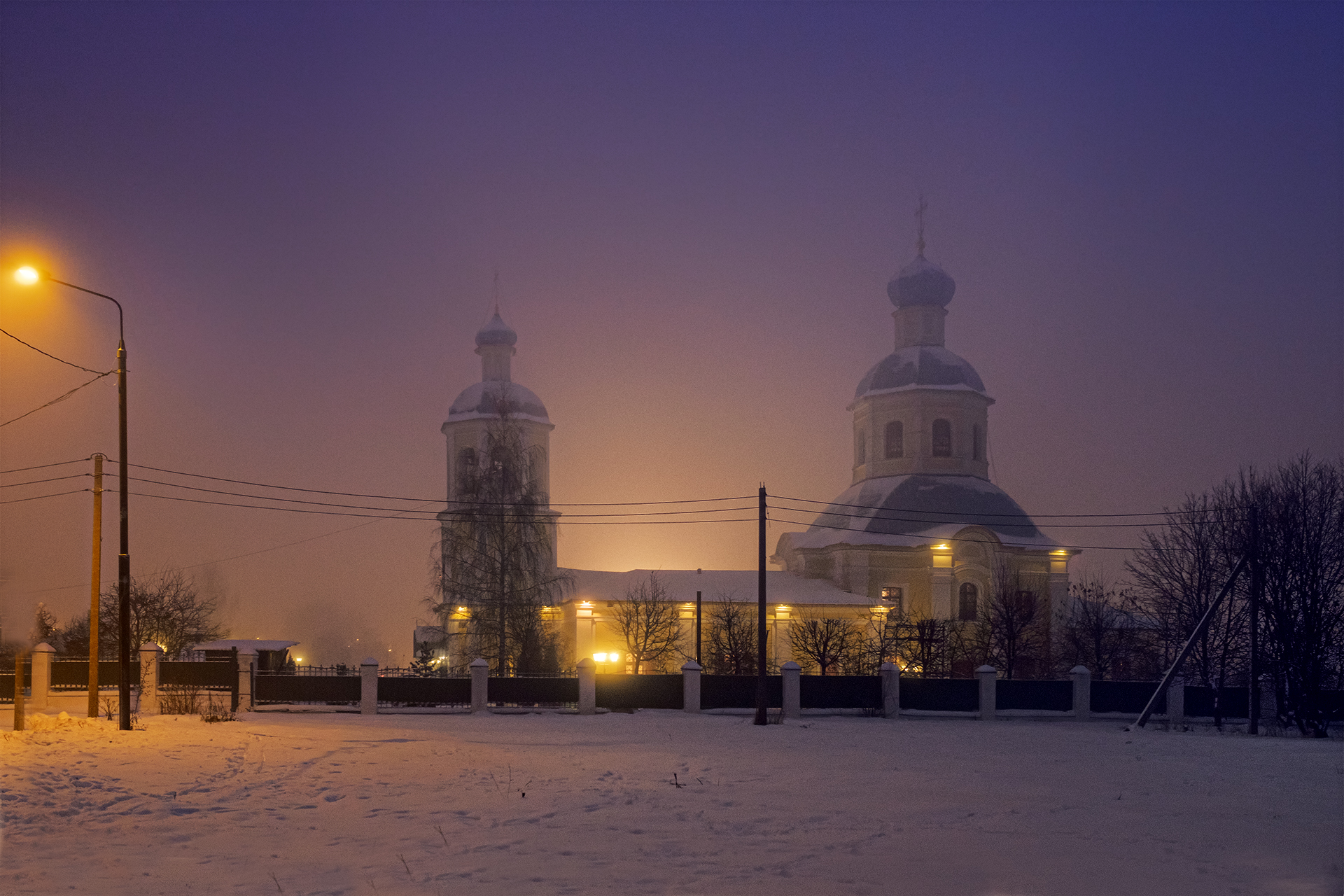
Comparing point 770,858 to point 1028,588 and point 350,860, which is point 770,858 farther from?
point 1028,588

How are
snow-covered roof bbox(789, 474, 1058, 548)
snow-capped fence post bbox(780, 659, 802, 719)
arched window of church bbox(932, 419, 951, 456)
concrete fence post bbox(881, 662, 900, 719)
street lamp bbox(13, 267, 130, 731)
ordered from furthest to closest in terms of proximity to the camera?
arched window of church bbox(932, 419, 951, 456) < snow-covered roof bbox(789, 474, 1058, 548) < concrete fence post bbox(881, 662, 900, 719) < snow-capped fence post bbox(780, 659, 802, 719) < street lamp bbox(13, 267, 130, 731)

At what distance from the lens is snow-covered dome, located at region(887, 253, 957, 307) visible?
52.0 m

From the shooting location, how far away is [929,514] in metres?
46.8

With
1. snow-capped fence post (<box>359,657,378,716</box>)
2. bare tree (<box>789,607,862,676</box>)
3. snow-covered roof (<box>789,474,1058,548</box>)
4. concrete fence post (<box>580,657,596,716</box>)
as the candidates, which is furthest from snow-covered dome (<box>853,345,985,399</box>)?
snow-capped fence post (<box>359,657,378,716</box>)

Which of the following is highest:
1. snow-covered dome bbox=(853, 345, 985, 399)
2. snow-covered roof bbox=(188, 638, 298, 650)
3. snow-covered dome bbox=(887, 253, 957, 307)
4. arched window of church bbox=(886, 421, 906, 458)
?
snow-covered dome bbox=(887, 253, 957, 307)

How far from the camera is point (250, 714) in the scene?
2472 cm

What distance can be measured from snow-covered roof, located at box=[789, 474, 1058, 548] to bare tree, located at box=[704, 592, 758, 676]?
20.1 feet

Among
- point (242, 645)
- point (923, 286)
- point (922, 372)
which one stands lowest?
point (242, 645)

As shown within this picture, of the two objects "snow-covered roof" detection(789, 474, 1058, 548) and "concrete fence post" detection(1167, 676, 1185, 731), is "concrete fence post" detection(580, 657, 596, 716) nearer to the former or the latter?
"concrete fence post" detection(1167, 676, 1185, 731)

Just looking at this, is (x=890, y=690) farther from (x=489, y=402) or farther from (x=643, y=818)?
(x=489, y=402)

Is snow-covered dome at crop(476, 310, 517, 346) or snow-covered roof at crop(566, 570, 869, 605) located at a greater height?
snow-covered dome at crop(476, 310, 517, 346)

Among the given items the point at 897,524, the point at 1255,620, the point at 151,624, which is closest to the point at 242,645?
the point at 151,624

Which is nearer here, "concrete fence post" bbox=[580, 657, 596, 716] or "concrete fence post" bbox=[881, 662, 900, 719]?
"concrete fence post" bbox=[580, 657, 596, 716]

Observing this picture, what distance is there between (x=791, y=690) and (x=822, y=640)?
1274 cm
